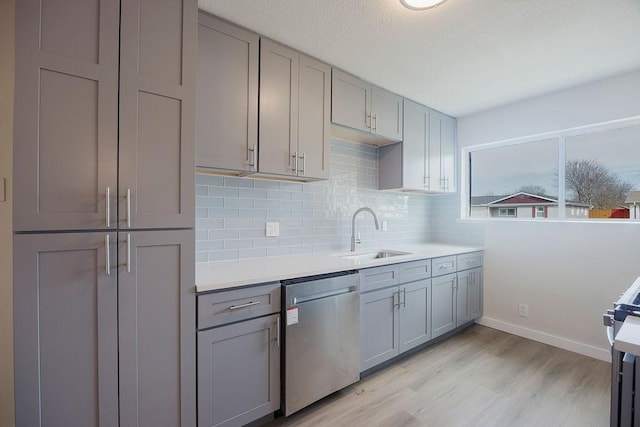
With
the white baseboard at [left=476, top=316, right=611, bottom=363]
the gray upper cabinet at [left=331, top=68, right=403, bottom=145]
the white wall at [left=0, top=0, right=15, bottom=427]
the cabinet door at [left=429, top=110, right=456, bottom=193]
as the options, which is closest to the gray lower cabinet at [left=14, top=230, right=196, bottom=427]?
the white wall at [left=0, top=0, right=15, bottom=427]

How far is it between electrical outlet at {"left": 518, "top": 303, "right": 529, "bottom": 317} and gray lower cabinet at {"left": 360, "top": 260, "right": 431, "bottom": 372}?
1127mm

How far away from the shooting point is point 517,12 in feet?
5.52

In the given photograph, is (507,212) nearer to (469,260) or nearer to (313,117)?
(469,260)

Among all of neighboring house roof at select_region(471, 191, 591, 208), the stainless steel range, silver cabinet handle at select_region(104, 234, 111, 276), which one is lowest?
the stainless steel range

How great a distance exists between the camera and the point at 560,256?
2.76 meters

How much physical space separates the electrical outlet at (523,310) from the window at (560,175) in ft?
2.98

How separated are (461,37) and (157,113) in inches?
74.0

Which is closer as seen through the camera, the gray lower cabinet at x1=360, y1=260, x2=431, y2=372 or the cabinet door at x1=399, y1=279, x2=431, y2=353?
the gray lower cabinet at x1=360, y1=260, x2=431, y2=372

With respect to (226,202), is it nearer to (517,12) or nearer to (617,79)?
(517,12)

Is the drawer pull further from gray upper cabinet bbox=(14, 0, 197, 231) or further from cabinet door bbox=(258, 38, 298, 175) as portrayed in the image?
cabinet door bbox=(258, 38, 298, 175)

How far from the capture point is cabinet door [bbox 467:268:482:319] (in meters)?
3.11

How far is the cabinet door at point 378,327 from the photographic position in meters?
2.15

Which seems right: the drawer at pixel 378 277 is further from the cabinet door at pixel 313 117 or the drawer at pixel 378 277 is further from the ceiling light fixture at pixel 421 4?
the ceiling light fixture at pixel 421 4

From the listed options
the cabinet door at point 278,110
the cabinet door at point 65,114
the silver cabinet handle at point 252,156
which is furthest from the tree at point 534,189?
the cabinet door at point 65,114
